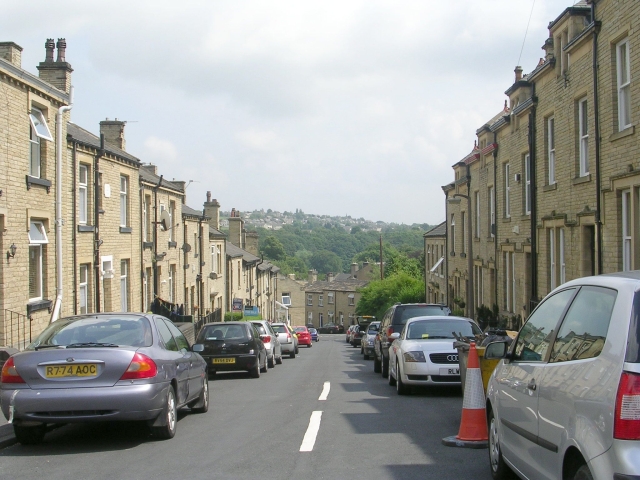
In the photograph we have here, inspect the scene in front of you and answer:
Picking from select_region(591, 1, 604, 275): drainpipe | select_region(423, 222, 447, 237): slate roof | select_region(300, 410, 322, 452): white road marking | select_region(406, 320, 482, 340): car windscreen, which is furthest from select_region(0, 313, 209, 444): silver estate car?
select_region(423, 222, 447, 237): slate roof

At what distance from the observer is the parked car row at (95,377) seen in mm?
7578

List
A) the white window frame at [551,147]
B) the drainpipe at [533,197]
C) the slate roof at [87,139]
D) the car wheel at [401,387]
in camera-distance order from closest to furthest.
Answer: the car wheel at [401,387] → the white window frame at [551,147] → the slate roof at [87,139] → the drainpipe at [533,197]

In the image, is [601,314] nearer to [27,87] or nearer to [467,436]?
[467,436]

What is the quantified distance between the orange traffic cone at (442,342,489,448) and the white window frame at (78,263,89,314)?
48.4 ft

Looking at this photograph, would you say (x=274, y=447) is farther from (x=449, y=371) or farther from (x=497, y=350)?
(x=449, y=371)

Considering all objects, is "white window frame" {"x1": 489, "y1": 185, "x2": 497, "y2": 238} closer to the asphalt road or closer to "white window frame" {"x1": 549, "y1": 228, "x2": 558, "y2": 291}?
"white window frame" {"x1": 549, "y1": 228, "x2": 558, "y2": 291}

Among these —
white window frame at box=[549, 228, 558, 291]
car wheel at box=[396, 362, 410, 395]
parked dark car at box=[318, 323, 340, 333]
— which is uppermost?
white window frame at box=[549, 228, 558, 291]

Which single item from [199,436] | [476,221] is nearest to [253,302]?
[476,221]

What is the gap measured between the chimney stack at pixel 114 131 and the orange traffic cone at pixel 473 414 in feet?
72.5

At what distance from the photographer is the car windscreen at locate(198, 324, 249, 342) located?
701 inches

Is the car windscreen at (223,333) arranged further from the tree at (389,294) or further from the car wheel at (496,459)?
the tree at (389,294)

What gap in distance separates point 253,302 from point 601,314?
5346 cm

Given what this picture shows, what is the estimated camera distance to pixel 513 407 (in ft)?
18.7

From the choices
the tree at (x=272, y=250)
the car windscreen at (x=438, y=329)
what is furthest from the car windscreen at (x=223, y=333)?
the tree at (x=272, y=250)
